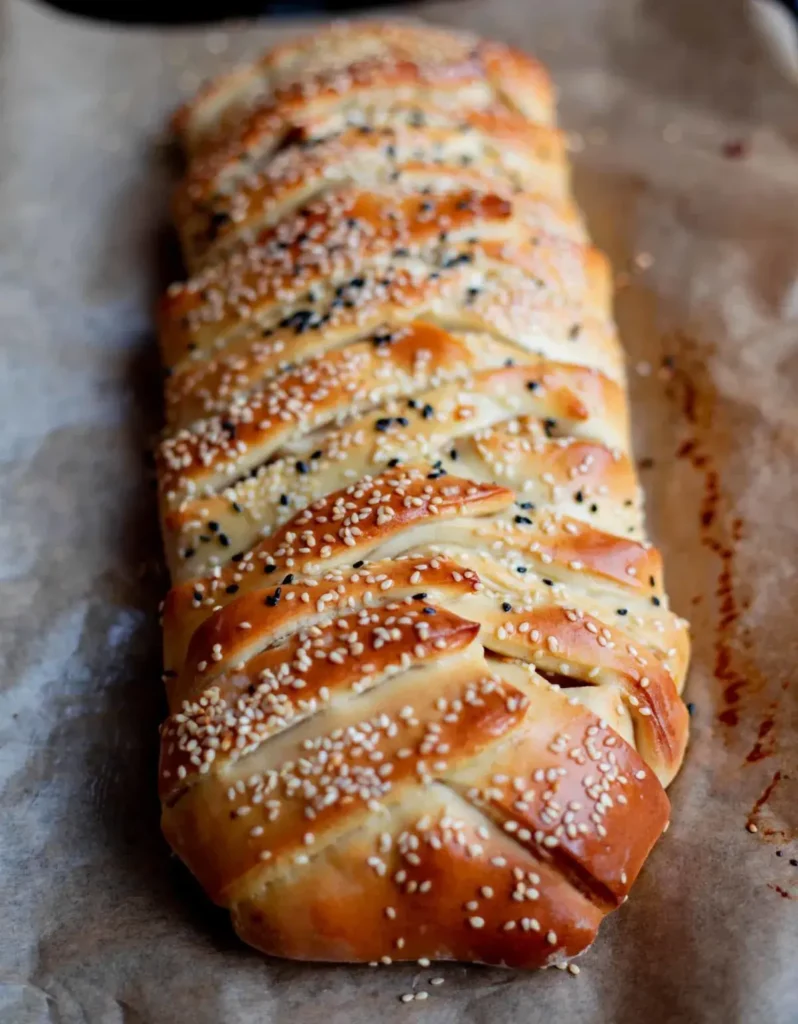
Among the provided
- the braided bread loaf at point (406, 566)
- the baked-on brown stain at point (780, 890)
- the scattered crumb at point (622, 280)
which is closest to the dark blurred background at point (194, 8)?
the braided bread loaf at point (406, 566)

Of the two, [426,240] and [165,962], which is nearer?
[165,962]

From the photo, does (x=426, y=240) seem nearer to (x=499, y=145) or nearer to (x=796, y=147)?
(x=499, y=145)

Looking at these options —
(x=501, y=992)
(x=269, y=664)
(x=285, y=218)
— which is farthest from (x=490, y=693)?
(x=285, y=218)

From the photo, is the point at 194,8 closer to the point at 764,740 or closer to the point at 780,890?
the point at 764,740

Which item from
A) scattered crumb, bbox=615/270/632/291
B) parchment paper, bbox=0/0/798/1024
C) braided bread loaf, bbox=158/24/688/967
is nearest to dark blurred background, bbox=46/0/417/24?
parchment paper, bbox=0/0/798/1024

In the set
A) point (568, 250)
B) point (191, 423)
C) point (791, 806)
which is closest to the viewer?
point (791, 806)

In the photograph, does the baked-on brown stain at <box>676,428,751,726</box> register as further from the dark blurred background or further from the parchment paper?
the dark blurred background

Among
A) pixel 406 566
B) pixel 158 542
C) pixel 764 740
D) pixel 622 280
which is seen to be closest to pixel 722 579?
pixel 764 740
